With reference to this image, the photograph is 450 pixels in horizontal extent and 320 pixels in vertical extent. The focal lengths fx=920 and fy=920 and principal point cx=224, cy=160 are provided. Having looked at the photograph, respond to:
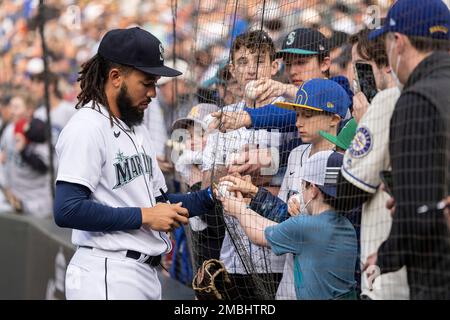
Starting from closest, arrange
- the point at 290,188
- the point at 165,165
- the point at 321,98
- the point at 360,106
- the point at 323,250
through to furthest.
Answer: the point at 323,250 < the point at 360,106 < the point at 321,98 < the point at 290,188 < the point at 165,165

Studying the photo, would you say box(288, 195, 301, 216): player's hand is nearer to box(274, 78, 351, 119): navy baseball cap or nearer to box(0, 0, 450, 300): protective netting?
box(0, 0, 450, 300): protective netting

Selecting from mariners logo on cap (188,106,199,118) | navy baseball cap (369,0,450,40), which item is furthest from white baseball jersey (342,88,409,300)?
mariners logo on cap (188,106,199,118)

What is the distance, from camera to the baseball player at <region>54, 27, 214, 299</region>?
13.3 ft

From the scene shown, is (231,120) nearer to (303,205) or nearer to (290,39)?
(290,39)

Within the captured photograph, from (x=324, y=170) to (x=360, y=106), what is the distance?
0.39m

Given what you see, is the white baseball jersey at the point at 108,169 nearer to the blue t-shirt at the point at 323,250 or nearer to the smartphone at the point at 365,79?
the blue t-shirt at the point at 323,250

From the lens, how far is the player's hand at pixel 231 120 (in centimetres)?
492

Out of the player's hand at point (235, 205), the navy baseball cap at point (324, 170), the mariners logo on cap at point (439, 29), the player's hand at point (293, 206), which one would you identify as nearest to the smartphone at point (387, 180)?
the navy baseball cap at point (324, 170)

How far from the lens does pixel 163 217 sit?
4125 millimetres

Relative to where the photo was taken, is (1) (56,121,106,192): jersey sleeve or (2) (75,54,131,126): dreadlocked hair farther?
(2) (75,54,131,126): dreadlocked hair

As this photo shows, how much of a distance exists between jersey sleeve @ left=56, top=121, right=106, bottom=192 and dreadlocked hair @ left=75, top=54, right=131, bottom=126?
190mm

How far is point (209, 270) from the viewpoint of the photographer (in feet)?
16.4

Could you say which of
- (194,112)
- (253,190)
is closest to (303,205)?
→ (253,190)
